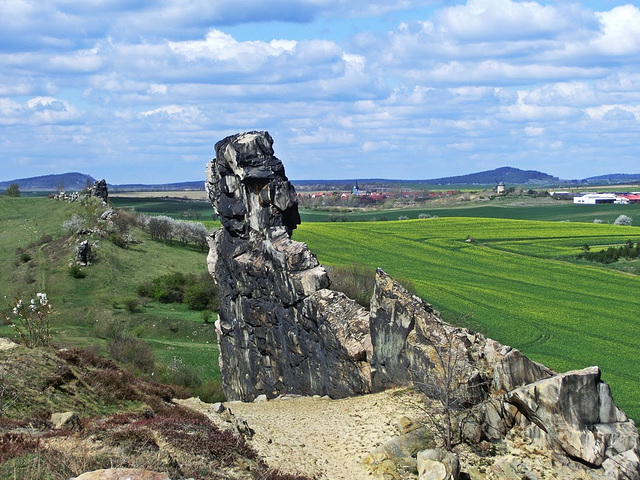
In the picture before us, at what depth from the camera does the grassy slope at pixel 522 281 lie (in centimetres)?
5153

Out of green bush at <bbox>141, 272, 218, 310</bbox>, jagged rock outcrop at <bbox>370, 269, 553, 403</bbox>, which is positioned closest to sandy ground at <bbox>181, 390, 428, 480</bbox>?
jagged rock outcrop at <bbox>370, 269, 553, 403</bbox>

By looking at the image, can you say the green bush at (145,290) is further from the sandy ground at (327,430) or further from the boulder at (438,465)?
the boulder at (438,465)

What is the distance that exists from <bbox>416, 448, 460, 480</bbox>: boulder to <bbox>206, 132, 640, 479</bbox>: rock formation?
68.0 inches

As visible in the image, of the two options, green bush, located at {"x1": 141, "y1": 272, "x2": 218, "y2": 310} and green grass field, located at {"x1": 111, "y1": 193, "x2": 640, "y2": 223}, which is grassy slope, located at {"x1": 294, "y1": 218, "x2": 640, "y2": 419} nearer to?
green bush, located at {"x1": 141, "y1": 272, "x2": 218, "y2": 310}

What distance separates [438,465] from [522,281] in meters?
60.9

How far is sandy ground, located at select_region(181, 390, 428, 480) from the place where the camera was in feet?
69.3

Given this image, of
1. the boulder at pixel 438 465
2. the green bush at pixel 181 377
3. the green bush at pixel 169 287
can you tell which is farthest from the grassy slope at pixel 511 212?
the boulder at pixel 438 465

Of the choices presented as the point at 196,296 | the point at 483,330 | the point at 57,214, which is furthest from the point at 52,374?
the point at 57,214

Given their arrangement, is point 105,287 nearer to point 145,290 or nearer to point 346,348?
point 145,290

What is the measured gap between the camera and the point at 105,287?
245 feet

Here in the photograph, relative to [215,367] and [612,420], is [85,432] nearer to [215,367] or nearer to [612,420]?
[612,420]

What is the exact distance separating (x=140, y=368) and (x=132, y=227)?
213 feet

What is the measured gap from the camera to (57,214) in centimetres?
11188

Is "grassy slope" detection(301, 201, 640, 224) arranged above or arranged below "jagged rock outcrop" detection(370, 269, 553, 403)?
below
